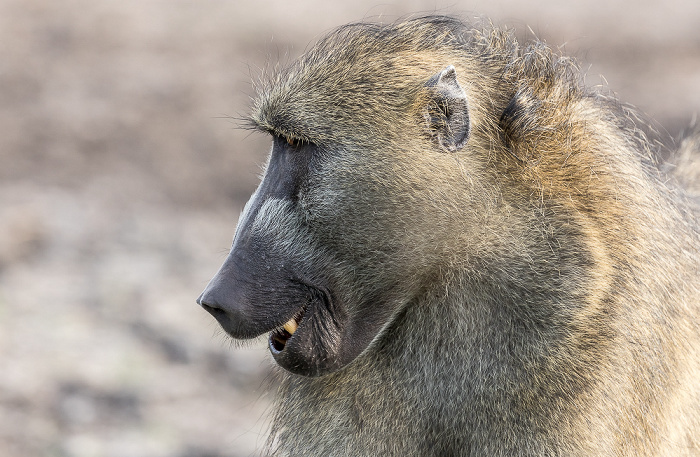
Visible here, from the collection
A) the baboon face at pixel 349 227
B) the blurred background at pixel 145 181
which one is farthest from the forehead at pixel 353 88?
the blurred background at pixel 145 181

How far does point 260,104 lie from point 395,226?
0.58 meters

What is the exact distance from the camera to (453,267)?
2436 mm

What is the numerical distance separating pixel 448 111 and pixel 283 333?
74 cm

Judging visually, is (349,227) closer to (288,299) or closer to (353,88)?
(288,299)

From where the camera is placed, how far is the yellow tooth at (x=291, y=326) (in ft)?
7.84

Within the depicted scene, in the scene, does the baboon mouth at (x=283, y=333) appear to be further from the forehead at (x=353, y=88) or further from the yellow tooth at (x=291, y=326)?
the forehead at (x=353, y=88)

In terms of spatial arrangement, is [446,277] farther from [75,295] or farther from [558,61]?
[75,295]

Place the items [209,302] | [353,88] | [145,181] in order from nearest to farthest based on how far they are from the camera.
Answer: [209,302] < [353,88] < [145,181]

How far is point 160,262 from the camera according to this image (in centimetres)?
619

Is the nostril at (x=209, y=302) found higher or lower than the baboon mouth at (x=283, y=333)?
higher

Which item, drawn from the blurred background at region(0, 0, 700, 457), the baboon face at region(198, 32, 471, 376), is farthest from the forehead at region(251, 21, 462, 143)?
the blurred background at region(0, 0, 700, 457)

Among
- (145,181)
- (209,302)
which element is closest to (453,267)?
(209,302)

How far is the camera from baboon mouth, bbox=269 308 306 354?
238cm

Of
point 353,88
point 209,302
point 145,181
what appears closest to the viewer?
point 209,302
